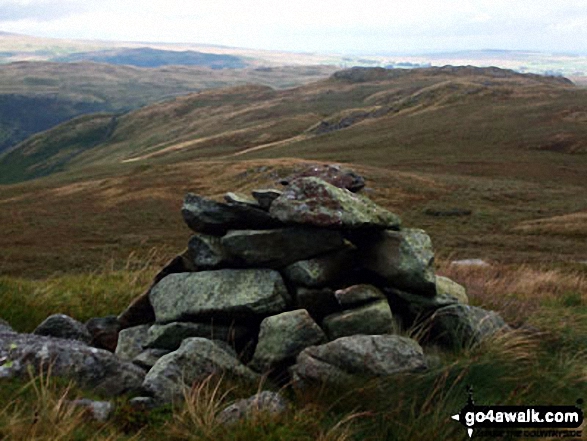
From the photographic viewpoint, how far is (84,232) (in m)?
54.4

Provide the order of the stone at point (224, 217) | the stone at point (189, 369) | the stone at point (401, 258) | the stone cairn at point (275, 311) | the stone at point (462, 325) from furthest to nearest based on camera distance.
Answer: the stone at point (224, 217) < the stone at point (401, 258) < the stone at point (462, 325) < the stone cairn at point (275, 311) < the stone at point (189, 369)

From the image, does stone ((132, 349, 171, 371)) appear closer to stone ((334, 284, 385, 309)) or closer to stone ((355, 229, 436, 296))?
stone ((334, 284, 385, 309))

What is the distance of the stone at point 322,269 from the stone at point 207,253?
1.28m

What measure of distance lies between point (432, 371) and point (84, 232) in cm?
5212

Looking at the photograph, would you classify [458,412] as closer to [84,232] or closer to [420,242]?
[420,242]

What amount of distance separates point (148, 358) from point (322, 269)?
11.2 feet

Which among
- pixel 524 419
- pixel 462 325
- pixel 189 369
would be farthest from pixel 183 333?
pixel 524 419

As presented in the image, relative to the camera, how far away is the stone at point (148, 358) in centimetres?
899

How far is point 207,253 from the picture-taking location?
36.3 ft

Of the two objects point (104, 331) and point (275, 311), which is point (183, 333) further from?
point (104, 331)

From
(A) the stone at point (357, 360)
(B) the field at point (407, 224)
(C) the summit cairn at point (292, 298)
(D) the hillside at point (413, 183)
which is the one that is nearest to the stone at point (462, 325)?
(C) the summit cairn at point (292, 298)

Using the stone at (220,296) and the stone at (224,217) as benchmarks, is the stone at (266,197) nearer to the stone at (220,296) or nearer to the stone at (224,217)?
the stone at (224,217)

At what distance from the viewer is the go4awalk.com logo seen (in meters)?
6.07

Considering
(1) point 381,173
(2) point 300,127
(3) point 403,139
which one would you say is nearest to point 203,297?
(1) point 381,173
